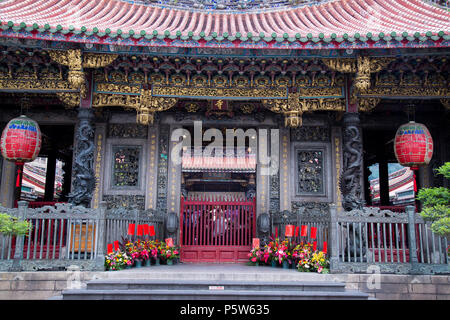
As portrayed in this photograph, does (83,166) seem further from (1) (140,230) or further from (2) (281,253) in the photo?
(2) (281,253)

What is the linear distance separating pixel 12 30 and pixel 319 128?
265 inches

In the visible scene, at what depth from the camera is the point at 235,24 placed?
10.2m

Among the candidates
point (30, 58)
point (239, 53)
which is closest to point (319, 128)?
point (239, 53)

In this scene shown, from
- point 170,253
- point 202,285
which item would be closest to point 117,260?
point 170,253

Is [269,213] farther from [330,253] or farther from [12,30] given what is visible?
[12,30]

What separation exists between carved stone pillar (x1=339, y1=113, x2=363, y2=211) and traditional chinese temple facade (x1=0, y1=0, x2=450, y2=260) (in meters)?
0.02

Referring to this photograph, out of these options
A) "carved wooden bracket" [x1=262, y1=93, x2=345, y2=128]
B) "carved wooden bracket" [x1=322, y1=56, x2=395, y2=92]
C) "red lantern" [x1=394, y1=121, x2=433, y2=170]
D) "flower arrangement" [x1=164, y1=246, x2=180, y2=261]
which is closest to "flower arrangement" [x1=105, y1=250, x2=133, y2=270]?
"flower arrangement" [x1=164, y1=246, x2=180, y2=261]

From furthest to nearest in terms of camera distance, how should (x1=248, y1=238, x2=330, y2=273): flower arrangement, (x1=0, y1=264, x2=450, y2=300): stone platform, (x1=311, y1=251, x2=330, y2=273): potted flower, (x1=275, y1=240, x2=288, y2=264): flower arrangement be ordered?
(x1=275, y1=240, x2=288, y2=264): flower arrangement
(x1=248, y1=238, x2=330, y2=273): flower arrangement
(x1=311, y1=251, x2=330, y2=273): potted flower
(x1=0, y1=264, x2=450, y2=300): stone platform

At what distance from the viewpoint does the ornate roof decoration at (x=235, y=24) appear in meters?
7.27

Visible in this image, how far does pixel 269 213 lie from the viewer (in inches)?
378

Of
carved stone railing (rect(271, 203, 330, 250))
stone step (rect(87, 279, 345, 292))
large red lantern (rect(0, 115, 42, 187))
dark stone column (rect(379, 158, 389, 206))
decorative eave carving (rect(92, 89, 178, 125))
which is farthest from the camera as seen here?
dark stone column (rect(379, 158, 389, 206))

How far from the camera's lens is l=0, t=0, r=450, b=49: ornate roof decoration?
23.8 ft

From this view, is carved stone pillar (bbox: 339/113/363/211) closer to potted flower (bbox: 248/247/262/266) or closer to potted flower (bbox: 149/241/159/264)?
potted flower (bbox: 248/247/262/266)

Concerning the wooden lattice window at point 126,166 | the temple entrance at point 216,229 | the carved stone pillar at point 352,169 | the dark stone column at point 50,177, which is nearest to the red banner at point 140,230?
the temple entrance at point 216,229
